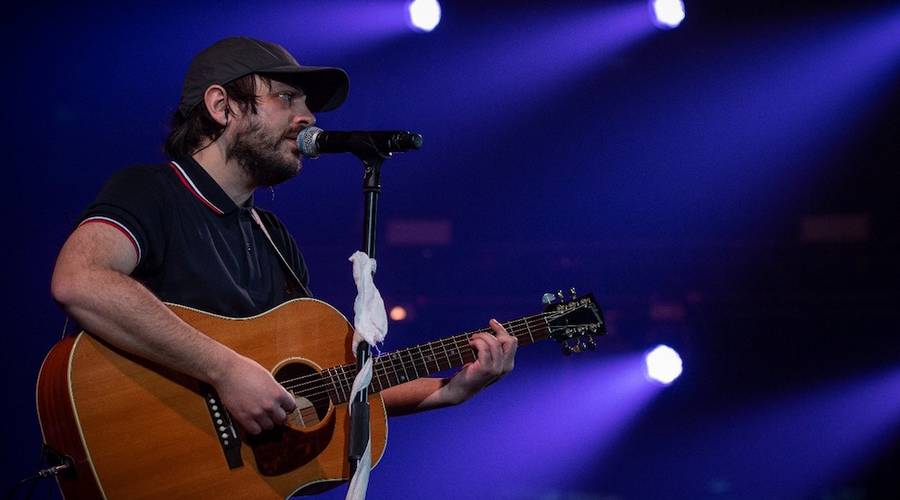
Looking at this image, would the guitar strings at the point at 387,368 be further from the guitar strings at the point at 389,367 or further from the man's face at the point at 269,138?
the man's face at the point at 269,138

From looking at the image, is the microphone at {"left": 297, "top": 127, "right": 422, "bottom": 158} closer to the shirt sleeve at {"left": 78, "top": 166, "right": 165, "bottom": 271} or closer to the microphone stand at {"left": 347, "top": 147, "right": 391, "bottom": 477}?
the microphone stand at {"left": 347, "top": 147, "right": 391, "bottom": 477}

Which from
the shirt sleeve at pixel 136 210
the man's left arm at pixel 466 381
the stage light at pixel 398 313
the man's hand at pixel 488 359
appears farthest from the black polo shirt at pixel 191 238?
the stage light at pixel 398 313

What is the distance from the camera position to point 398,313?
15.2 feet

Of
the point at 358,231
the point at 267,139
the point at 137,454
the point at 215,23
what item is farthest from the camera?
the point at 358,231

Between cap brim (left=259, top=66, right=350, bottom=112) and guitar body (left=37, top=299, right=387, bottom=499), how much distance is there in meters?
0.77

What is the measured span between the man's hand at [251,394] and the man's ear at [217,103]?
0.91 metres

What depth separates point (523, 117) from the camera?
5043 millimetres

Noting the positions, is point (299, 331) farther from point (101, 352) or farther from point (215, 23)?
point (215, 23)

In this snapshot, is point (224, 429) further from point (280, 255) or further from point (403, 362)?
point (280, 255)

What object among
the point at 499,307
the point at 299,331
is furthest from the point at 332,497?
the point at 299,331

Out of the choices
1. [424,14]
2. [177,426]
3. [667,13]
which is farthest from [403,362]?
[667,13]

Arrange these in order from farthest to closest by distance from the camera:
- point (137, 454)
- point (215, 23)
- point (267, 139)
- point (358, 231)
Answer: point (358, 231)
point (215, 23)
point (267, 139)
point (137, 454)

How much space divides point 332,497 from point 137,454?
226 centimetres

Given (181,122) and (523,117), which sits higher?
(523,117)
